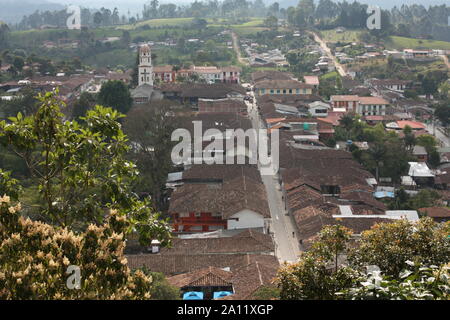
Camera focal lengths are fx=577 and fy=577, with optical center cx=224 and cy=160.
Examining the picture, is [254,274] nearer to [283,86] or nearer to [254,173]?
[254,173]

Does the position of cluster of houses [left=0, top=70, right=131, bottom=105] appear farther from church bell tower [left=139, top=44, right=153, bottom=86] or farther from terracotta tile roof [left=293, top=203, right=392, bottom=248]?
terracotta tile roof [left=293, top=203, right=392, bottom=248]

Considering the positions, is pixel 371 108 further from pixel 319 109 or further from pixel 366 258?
pixel 366 258

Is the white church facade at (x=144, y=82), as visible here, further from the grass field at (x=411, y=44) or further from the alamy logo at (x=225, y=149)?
the grass field at (x=411, y=44)

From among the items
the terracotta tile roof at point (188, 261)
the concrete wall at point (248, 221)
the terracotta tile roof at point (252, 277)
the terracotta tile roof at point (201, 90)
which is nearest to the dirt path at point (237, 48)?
the terracotta tile roof at point (201, 90)

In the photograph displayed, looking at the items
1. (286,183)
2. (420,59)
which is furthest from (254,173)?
(420,59)

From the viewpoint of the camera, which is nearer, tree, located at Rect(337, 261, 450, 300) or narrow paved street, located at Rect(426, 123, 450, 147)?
tree, located at Rect(337, 261, 450, 300)

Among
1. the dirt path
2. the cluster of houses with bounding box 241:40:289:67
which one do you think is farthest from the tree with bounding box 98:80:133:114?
the dirt path
